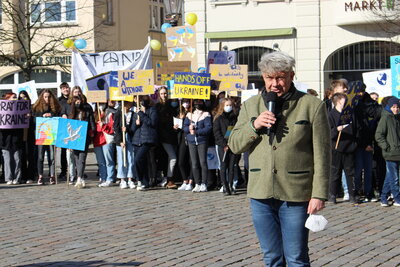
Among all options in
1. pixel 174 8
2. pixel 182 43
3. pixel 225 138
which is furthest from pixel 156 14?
pixel 225 138

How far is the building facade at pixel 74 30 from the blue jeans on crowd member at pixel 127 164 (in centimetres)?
2007

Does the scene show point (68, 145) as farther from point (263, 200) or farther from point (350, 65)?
point (350, 65)

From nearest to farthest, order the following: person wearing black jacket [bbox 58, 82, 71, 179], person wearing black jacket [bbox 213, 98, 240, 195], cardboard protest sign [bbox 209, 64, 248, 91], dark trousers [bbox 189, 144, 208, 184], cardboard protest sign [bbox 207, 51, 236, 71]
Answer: person wearing black jacket [bbox 213, 98, 240, 195] < dark trousers [bbox 189, 144, 208, 184] < person wearing black jacket [bbox 58, 82, 71, 179] < cardboard protest sign [bbox 209, 64, 248, 91] < cardboard protest sign [bbox 207, 51, 236, 71]

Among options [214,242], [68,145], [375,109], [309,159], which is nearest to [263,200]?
[309,159]

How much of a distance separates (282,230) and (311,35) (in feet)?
86.1

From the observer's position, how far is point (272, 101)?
5430 mm

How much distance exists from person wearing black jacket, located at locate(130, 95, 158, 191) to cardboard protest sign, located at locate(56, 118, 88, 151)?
3.38ft

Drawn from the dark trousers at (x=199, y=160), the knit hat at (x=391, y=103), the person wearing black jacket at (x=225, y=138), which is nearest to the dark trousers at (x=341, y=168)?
the knit hat at (x=391, y=103)

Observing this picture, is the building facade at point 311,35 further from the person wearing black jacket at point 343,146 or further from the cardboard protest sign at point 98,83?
the person wearing black jacket at point 343,146

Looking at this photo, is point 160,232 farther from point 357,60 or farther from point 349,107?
point 357,60

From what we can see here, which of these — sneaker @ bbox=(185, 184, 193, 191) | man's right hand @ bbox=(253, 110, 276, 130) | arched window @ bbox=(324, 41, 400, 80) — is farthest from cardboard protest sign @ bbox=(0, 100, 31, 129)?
arched window @ bbox=(324, 41, 400, 80)

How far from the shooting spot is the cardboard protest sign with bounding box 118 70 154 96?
52.5 ft

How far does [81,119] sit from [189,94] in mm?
2196

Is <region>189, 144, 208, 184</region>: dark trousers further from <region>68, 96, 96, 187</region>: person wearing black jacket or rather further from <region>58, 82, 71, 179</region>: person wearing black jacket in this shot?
<region>58, 82, 71, 179</region>: person wearing black jacket
